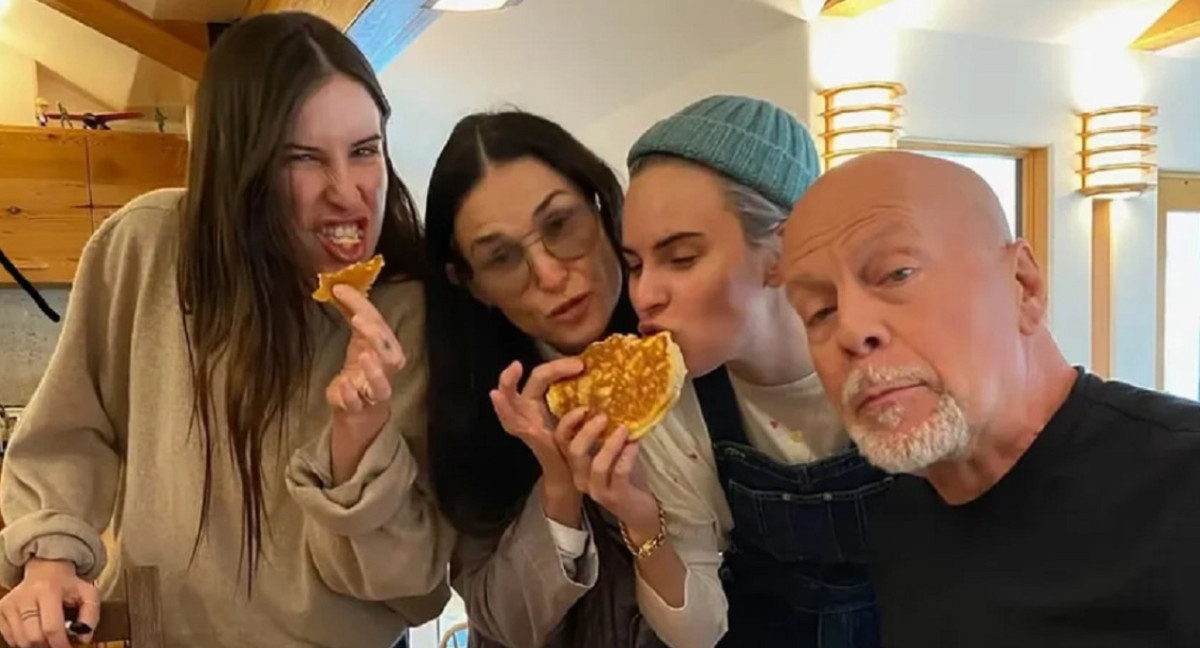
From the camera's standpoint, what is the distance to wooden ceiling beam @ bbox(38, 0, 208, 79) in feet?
9.13

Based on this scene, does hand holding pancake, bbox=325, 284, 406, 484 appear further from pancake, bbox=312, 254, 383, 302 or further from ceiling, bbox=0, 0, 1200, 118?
ceiling, bbox=0, 0, 1200, 118

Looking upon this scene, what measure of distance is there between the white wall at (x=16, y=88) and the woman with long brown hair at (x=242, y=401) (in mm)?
3716

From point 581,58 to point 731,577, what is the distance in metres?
2.91

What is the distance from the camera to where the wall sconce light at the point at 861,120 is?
3.78 m

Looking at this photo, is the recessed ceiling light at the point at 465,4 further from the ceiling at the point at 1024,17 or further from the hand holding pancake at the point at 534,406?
the ceiling at the point at 1024,17

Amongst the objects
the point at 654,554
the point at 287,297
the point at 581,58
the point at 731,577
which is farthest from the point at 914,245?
the point at 581,58

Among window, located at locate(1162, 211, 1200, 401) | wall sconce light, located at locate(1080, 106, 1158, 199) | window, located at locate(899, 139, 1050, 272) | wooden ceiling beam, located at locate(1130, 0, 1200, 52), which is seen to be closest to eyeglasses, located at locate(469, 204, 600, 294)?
window, located at locate(899, 139, 1050, 272)

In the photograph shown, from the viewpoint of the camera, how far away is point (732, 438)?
138 centimetres

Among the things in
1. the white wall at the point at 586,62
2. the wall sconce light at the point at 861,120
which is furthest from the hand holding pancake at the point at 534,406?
the wall sconce light at the point at 861,120

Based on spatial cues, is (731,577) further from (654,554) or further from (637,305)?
(637,305)

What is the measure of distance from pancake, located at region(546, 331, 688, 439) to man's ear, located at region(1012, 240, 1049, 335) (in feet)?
1.12

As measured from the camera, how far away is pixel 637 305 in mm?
1248

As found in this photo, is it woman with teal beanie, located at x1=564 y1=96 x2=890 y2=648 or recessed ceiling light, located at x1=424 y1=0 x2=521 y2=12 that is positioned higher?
recessed ceiling light, located at x1=424 y1=0 x2=521 y2=12

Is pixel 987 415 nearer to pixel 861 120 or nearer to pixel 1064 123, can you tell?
pixel 861 120
